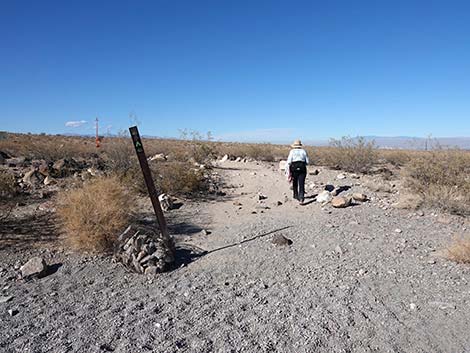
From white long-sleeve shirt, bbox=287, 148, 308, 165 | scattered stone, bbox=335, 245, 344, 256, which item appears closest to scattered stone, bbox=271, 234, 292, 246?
scattered stone, bbox=335, 245, 344, 256

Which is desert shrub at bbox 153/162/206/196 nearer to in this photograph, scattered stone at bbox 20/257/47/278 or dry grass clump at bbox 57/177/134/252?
dry grass clump at bbox 57/177/134/252

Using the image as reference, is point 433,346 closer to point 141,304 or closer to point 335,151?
point 141,304

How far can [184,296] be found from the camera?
4.58m

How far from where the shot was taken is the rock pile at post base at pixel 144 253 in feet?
17.5

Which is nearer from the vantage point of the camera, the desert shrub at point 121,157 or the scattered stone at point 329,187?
the scattered stone at point 329,187

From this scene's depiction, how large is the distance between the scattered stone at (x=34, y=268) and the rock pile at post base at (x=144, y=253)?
990mm

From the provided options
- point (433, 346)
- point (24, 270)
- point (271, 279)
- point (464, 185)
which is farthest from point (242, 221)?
point (464, 185)

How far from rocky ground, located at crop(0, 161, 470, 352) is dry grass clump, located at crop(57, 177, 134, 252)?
289mm

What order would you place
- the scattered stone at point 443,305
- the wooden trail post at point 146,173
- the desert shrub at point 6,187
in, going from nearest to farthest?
the scattered stone at point 443,305
the wooden trail post at point 146,173
the desert shrub at point 6,187

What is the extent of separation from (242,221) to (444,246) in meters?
3.90

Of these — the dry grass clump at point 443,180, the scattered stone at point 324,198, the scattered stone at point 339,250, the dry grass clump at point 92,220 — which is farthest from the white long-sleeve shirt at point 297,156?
the dry grass clump at point 92,220

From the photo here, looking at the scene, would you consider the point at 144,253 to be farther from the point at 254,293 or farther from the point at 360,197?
the point at 360,197

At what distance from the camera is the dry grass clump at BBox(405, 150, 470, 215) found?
8.67 m

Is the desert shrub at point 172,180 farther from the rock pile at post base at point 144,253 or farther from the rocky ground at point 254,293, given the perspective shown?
the rock pile at post base at point 144,253
